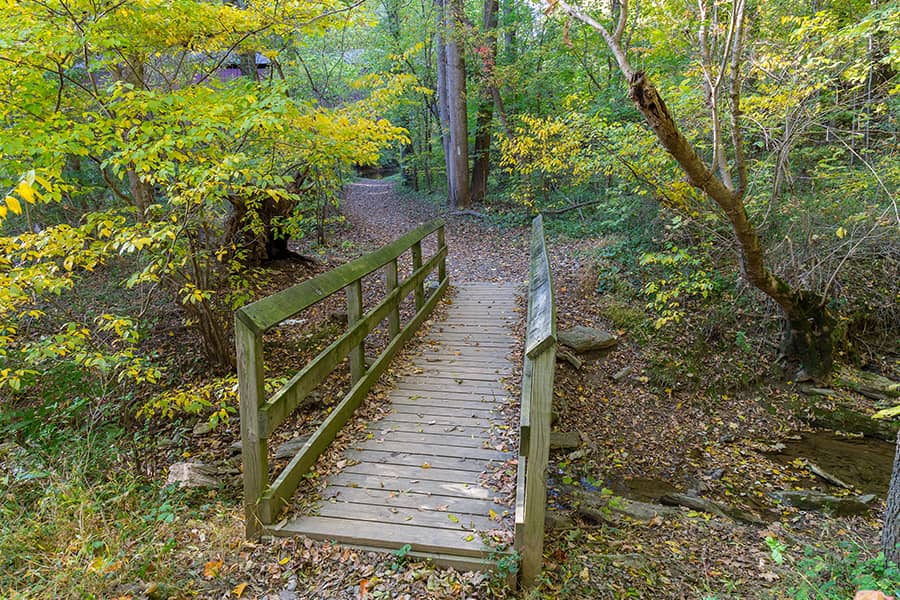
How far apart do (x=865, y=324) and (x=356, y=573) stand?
8758 mm

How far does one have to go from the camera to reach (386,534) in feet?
10.0

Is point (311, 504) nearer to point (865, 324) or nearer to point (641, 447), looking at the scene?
point (641, 447)

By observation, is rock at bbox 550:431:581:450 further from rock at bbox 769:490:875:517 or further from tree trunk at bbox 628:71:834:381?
tree trunk at bbox 628:71:834:381

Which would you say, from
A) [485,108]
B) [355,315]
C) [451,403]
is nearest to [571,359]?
[451,403]

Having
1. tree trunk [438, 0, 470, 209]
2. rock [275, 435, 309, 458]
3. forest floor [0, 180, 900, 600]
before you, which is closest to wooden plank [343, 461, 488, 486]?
forest floor [0, 180, 900, 600]

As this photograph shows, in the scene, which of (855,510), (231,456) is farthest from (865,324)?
(231,456)

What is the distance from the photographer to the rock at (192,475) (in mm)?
4168

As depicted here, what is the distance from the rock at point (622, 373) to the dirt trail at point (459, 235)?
309 cm

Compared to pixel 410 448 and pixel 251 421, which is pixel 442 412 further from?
pixel 251 421

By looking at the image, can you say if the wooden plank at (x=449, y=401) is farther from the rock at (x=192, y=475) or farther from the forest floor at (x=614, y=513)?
the rock at (x=192, y=475)

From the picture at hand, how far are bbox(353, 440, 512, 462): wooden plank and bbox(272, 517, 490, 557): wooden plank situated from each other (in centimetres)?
87

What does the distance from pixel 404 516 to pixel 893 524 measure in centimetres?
310

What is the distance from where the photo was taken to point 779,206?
7152 mm

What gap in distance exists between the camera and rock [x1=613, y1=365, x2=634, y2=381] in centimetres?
716
